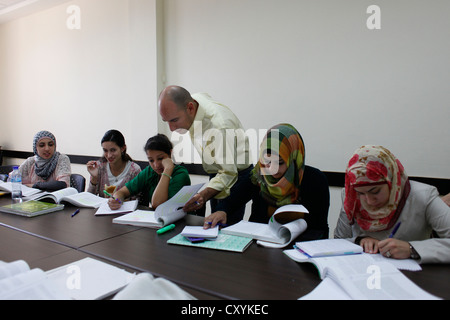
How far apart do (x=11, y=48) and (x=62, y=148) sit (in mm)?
2026

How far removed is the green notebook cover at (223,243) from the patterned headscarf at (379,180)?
1.65 feet

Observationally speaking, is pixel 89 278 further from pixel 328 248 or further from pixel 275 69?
pixel 275 69

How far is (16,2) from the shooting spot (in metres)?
4.32

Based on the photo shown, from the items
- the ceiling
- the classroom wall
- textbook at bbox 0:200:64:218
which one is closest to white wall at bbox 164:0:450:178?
the classroom wall

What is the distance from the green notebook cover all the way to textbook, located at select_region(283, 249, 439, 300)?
248 mm

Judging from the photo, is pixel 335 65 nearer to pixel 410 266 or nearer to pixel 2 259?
pixel 410 266

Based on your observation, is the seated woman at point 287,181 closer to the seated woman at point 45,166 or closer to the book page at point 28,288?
the book page at point 28,288

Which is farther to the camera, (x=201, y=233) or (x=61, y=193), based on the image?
(x=61, y=193)

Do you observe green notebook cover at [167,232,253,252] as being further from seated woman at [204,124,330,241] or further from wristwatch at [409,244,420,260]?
wristwatch at [409,244,420,260]

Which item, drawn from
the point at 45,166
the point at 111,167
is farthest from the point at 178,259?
the point at 45,166

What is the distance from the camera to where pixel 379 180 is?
125 centimetres

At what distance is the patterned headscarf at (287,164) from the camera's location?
60.0 inches

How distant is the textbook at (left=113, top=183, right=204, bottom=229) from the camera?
4.80 feet

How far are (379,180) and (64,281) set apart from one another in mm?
1176
